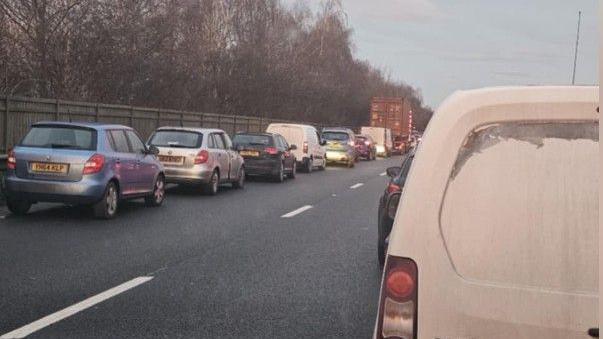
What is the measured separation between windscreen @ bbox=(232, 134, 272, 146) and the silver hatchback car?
4.62 meters

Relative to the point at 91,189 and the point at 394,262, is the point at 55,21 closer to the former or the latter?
the point at 91,189

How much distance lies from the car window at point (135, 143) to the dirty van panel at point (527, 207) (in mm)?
11401

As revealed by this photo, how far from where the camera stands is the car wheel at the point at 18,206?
39.1ft

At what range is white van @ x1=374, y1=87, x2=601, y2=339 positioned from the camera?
7.89 feet

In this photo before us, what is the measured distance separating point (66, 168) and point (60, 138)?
0.57 m

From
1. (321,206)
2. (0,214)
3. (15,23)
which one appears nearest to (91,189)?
(0,214)

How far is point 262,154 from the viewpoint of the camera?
74.0 feet

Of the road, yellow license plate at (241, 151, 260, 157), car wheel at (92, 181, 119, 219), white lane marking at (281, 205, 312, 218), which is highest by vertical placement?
yellow license plate at (241, 151, 260, 157)

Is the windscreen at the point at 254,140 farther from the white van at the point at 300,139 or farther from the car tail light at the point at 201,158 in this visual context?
the car tail light at the point at 201,158

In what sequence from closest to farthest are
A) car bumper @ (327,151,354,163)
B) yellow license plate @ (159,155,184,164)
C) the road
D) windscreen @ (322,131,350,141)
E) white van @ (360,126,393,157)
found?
1. the road
2. yellow license plate @ (159,155,184,164)
3. car bumper @ (327,151,354,163)
4. windscreen @ (322,131,350,141)
5. white van @ (360,126,393,157)

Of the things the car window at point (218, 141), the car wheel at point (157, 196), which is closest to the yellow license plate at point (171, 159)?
the car window at point (218, 141)

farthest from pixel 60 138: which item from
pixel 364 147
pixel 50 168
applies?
pixel 364 147

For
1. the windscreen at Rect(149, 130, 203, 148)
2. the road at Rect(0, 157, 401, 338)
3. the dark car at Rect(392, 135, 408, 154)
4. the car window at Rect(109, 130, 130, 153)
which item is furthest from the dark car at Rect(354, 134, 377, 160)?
the car window at Rect(109, 130, 130, 153)

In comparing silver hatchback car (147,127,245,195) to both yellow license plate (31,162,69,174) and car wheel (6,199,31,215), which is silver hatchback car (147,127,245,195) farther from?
yellow license plate (31,162,69,174)
